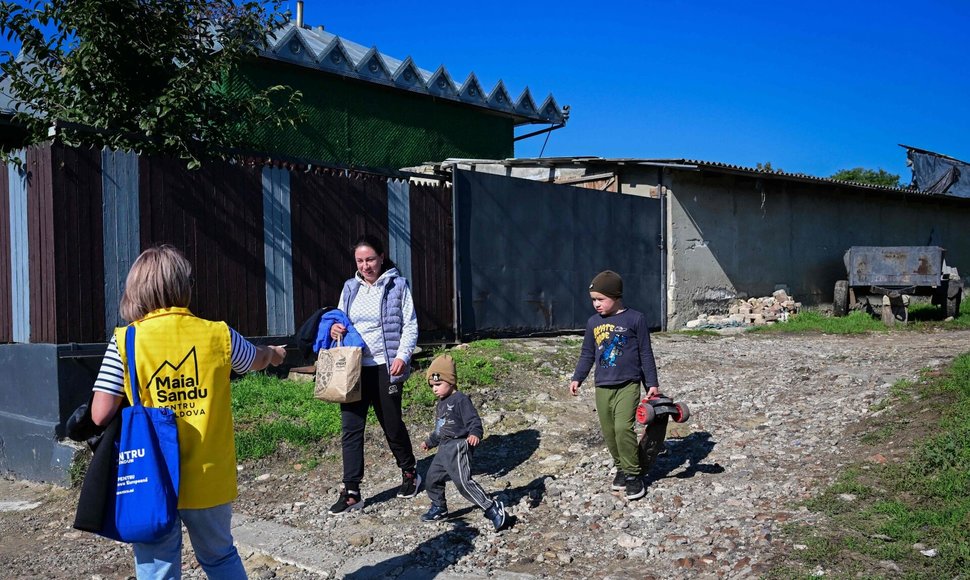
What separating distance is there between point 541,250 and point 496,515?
262 inches

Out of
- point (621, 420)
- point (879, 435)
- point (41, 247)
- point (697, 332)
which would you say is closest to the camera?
point (621, 420)

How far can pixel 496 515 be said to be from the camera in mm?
4801

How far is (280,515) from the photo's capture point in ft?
17.9

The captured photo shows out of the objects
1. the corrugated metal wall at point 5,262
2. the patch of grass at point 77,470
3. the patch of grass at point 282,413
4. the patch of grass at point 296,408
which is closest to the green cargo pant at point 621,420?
the patch of grass at point 296,408

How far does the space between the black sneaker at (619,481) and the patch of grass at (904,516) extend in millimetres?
1157

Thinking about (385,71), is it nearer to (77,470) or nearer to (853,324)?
(853,324)

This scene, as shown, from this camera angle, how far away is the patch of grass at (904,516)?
373cm

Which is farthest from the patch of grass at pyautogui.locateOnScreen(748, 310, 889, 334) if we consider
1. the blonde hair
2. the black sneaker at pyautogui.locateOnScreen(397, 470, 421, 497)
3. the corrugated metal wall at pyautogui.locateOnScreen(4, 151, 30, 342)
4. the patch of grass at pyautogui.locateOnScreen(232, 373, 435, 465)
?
the blonde hair

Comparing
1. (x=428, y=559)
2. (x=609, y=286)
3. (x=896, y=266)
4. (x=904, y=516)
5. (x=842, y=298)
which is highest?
(x=896, y=266)

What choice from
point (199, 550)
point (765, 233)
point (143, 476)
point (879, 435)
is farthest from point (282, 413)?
point (765, 233)

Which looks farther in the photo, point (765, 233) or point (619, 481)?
point (765, 233)

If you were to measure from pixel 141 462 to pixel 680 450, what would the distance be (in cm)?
436

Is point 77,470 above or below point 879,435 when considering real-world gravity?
below

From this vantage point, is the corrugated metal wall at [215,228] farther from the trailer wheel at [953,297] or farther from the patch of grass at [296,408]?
the trailer wheel at [953,297]
